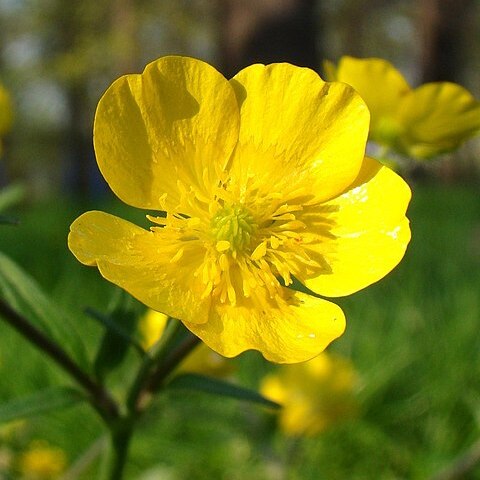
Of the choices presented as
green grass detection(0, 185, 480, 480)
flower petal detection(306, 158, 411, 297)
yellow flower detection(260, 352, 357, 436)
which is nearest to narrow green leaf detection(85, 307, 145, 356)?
flower petal detection(306, 158, 411, 297)

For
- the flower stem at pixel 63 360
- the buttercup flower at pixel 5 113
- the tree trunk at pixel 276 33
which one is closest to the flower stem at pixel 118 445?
the flower stem at pixel 63 360

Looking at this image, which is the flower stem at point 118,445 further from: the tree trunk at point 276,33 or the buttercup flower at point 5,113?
the tree trunk at point 276,33

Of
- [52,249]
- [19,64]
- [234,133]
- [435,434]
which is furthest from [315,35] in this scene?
[19,64]

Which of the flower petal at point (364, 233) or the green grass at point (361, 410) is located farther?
the green grass at point (361, 410)

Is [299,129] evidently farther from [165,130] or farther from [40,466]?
[40,466]

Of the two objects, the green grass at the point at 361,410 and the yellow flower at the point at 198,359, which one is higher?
the yellow flower at the point at 198,359

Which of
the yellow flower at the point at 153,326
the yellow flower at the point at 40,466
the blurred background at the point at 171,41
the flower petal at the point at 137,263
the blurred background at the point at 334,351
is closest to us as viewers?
the flower petal at the point at 137,263

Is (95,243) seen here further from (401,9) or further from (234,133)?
(401,9)
